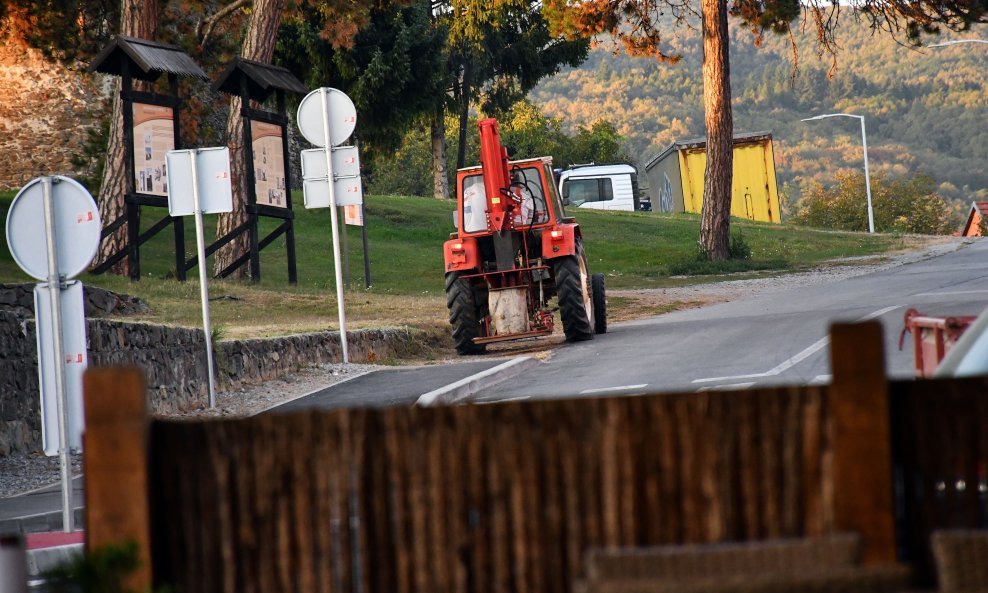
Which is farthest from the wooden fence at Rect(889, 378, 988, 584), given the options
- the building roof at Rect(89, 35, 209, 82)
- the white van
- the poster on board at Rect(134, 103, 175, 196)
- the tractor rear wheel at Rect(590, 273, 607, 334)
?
the white van

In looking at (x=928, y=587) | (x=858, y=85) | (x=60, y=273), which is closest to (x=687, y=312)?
(x=60, y=273)

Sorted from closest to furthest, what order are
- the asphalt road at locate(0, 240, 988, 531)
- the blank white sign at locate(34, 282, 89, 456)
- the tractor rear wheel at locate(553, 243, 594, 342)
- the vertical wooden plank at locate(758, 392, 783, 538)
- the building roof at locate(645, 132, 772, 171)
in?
the vertical wooden plank at locate(758, 392, 783, 538) → the blank white sign at locate(34, 282, 89, 456) → the asphalt road at locate(0, 240, 988, 531) → the tractor rear wheel at locate(553, 243, 594, 342) → the building roof at locate(645, 132, 772, 171)

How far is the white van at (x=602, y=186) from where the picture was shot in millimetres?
62625

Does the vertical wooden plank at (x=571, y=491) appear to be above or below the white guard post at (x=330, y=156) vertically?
below

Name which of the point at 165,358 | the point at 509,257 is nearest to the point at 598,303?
the point at 509,257

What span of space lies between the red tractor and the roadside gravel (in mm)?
502

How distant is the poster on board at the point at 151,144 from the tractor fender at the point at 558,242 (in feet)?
33.2

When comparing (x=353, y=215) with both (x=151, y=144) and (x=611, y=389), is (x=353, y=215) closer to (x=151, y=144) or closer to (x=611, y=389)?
(x=151, y=144)

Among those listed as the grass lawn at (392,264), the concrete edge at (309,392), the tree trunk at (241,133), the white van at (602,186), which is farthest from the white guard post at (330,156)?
the white van at (602,186)

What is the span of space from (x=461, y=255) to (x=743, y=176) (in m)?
43.4

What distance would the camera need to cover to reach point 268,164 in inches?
1159

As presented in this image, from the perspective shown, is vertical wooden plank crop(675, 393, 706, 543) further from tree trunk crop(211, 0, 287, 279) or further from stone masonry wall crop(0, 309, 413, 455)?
tree trunk crop(211, 0, 287, 279)

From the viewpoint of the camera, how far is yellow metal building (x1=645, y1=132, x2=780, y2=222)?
5956 centimetres

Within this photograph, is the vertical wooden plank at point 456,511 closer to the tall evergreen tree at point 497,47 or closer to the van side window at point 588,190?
the tall evergreen tree at point 497,47
